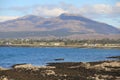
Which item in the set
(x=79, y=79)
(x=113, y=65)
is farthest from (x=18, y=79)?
(x=113, y=65)

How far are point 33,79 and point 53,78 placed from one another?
2.64 metres

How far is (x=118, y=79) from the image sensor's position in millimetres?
48344

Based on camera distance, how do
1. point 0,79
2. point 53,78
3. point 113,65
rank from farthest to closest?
point 113,65 < point 53,78 < point 0,79

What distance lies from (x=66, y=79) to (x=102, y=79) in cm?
448

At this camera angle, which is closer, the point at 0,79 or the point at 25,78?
the point at 0,79

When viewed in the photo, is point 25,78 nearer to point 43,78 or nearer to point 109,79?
point 43,78

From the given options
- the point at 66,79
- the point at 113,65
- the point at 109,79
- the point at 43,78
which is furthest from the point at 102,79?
the point at 113,65

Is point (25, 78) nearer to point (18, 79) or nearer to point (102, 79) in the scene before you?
point (18, 79)

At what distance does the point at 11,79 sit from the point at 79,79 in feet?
27.9

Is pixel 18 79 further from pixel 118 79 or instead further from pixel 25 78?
pixel 118 79

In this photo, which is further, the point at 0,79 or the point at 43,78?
the point at 43,78

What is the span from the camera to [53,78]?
50.0m

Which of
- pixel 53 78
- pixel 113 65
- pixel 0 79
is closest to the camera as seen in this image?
pixel 0 79

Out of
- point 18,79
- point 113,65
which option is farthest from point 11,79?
point 113,65
